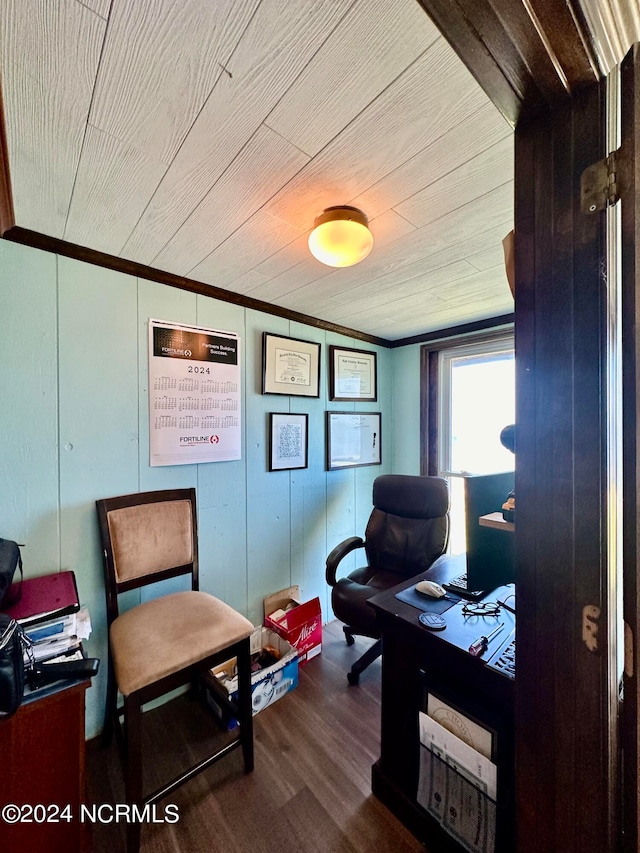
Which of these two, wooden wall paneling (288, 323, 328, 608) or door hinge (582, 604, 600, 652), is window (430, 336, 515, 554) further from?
door hinge (582, 604, 600, 652)

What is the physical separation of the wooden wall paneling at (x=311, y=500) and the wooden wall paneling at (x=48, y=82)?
57.7 inches

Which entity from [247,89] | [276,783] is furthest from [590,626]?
[276,783]

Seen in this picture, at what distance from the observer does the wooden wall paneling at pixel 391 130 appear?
2.41 ft

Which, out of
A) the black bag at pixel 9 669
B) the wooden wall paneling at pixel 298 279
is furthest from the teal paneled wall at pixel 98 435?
the black bag at pixel 9 669

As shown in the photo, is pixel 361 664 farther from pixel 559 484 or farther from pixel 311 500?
pixel 559 484

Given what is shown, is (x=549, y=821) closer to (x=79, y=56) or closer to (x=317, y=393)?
(x=79, y=56)

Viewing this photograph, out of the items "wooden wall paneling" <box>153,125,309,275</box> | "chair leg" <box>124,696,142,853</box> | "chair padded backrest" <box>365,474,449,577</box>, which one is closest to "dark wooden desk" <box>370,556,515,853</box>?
"chair padded backrest" <box>365,474,449,577</box>

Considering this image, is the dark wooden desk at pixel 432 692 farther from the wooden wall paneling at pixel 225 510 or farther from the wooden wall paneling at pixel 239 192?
the wooden wall paneling at pixel 239 192

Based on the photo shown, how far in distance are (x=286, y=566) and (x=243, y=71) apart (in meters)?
2.35

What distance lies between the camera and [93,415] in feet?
5.13

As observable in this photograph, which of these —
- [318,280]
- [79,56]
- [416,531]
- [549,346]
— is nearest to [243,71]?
[79,56]

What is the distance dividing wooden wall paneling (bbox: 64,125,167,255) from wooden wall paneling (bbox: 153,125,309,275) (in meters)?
0.17

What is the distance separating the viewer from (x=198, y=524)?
6.19 feet

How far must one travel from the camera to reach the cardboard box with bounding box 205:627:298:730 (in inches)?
64.4
